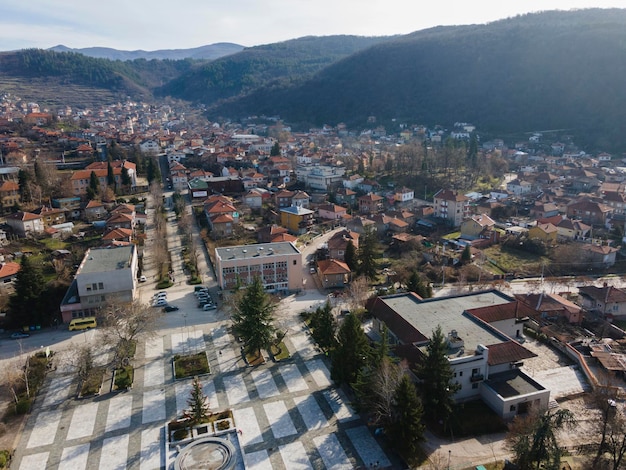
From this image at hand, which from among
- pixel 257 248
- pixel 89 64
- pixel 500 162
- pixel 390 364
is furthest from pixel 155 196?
pixel 89 64

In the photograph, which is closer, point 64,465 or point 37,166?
point 64,465

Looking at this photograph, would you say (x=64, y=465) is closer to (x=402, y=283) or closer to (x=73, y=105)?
(x=402, y=283)

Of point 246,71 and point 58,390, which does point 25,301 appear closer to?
point 58,390

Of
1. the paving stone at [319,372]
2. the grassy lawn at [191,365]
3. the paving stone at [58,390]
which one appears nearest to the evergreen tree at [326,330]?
the paving stone at [319,372]

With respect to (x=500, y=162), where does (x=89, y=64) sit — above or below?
above

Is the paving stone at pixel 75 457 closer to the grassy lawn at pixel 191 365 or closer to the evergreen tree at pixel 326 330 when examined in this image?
the grassy lawn at pixel 191 365
